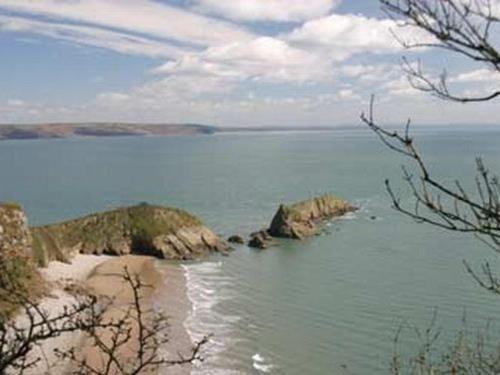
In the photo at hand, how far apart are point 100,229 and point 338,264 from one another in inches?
854

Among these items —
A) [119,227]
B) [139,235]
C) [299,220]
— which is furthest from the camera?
[299,220]

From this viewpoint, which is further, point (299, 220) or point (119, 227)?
point (299, 220)

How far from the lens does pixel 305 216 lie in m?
72.6

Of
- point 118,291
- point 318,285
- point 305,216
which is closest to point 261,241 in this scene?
point 305,216

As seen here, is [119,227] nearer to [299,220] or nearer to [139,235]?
[139,235]

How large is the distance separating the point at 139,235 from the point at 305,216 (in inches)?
742

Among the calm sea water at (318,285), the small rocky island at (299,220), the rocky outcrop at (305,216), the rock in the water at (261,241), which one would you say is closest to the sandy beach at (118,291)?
the calm sea water at (318,285)

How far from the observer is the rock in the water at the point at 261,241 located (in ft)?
201

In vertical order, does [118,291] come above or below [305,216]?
below

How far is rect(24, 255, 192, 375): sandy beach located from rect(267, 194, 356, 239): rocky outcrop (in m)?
14.0

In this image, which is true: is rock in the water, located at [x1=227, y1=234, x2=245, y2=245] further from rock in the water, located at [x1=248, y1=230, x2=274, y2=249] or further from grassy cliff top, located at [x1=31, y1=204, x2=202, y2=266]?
grassy cliff top, located at [x1=31, y1=204, x2=202, y2=266]

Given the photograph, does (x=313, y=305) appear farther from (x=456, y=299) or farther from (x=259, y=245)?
(x=259, y=245)

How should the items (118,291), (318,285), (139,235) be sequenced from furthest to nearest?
1. (139,235)
2. (318,285)
3. (118,291)

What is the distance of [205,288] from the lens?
1873 inches
